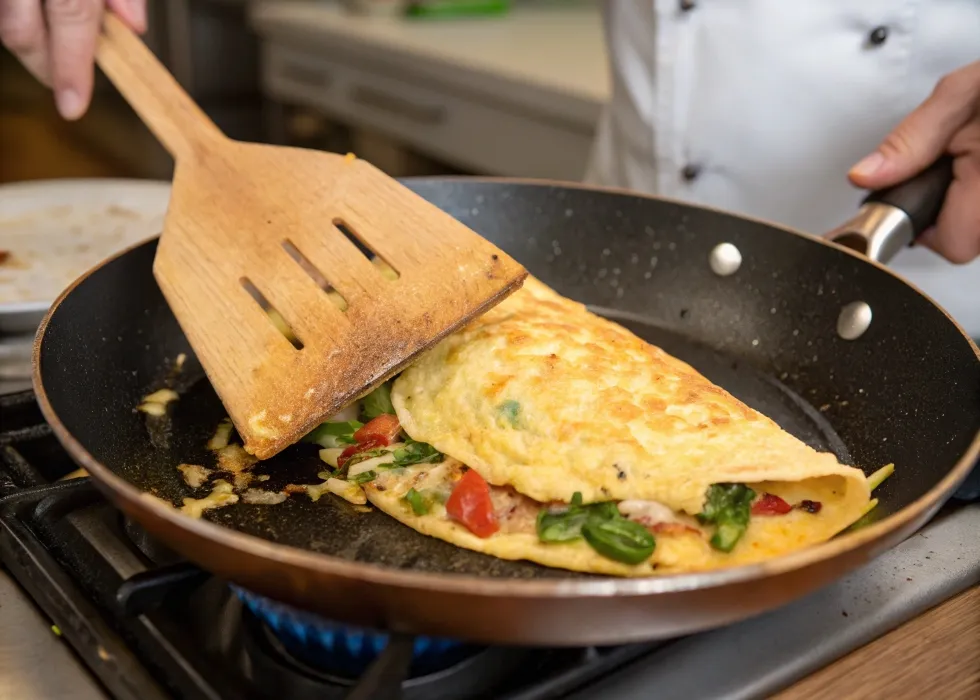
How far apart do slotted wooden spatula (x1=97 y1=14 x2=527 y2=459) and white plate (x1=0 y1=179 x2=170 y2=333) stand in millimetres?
447

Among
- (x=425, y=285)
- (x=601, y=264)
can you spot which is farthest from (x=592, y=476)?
(x=601, y=264)

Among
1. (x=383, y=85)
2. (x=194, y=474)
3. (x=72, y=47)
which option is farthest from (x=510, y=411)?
(x=383, y=85)

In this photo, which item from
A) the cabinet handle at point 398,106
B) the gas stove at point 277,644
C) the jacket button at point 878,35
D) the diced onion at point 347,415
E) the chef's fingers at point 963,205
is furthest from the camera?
the cabinet handle at point 398,106

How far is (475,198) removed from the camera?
6.03 feet

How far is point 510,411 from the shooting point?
132 centimetres

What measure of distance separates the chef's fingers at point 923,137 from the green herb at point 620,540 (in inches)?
31.5

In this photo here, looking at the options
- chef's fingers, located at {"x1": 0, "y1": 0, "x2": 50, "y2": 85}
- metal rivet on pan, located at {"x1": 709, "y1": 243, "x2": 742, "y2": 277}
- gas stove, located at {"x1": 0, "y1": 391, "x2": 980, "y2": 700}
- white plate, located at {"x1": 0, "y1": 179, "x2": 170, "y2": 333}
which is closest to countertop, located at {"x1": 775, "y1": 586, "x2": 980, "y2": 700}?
gas stove, located at {"x1": 0, "y1": 391, "x2": 980, "y2": 700}

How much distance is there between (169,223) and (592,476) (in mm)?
765

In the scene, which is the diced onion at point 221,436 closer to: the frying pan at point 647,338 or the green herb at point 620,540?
the frying pan at point 647,338

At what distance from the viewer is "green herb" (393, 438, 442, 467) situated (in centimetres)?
131

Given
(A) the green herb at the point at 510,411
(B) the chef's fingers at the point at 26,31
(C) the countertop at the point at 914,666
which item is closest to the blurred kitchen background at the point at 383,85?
(B) the chef's fingers at the point at 26,31

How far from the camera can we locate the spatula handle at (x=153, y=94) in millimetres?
1555

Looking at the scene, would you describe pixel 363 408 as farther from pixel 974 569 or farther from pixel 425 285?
pixel 974 569

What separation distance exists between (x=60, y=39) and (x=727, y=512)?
4.49 ft
